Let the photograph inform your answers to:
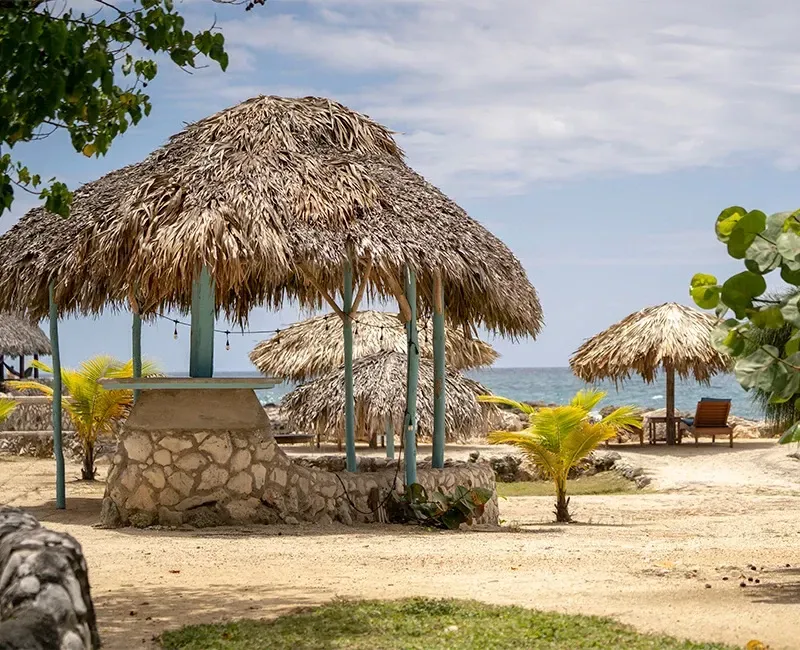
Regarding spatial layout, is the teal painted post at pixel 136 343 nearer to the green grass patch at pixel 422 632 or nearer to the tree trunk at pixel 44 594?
the green grass patch at pixel 422 632

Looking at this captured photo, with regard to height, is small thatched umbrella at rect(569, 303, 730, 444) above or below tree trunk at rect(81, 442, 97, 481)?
above

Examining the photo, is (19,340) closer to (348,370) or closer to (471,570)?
(348,370)

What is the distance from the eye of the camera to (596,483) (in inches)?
713

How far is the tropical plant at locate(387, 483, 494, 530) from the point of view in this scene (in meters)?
10.2

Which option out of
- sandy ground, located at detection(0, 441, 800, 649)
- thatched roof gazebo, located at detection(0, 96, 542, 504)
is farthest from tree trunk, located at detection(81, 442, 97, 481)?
thatched roof gazebo, located at detection(0, 96, 542, 504)

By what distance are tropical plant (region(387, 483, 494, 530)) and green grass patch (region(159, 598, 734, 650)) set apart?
14.9 feet

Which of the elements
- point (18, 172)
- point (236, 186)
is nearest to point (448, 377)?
point (236, 186)

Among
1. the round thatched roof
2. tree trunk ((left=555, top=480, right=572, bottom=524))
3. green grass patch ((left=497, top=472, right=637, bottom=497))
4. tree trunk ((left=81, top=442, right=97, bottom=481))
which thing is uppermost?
the round thatched roof

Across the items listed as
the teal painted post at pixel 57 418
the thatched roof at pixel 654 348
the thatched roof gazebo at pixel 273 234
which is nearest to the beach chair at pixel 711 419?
the thatched roof at pixel 654 348

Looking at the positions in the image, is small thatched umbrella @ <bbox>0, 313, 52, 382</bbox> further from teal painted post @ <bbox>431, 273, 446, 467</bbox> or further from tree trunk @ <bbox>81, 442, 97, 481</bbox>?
teal painted post @ <bbox>431, 273, 446, 467</bbox>

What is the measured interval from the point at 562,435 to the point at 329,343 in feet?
34.4

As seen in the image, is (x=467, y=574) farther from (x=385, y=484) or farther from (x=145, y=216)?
(x=145, y=216)

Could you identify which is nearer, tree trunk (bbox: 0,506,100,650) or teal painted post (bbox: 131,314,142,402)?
tree trunk (bbox: 0,506,100,650)

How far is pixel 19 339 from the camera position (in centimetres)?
2647
